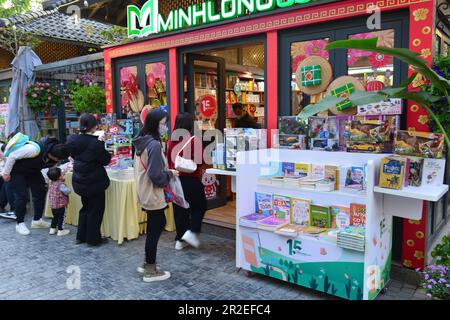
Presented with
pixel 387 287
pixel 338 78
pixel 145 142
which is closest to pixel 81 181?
pixel 145 142

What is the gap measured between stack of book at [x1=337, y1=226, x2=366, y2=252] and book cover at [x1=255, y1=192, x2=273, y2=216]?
927 millimetres

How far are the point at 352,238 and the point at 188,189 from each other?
227 cm

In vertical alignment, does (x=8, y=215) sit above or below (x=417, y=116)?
below

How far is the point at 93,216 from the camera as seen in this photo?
16.9ft

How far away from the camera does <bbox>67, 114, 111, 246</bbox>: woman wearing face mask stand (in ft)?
16.1

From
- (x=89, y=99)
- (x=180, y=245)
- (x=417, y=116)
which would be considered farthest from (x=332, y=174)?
(x=89, y=99)

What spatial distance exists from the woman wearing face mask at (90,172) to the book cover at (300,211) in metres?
2.59

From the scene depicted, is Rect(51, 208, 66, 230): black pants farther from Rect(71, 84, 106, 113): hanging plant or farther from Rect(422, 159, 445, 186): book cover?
Rect(422, 159, 445, 186): book cover

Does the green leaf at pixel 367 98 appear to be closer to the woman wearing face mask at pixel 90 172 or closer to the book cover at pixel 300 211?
the book cover at pixel 300 211

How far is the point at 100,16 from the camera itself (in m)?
7.50

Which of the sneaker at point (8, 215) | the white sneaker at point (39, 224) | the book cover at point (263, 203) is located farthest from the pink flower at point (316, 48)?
the sneaker at point (8, 215)

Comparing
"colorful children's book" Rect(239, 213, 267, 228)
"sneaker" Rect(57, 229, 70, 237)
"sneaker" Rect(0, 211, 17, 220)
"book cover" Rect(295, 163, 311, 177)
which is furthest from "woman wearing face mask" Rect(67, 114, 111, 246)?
"book cover" Rect(295, 163, 311, 177)

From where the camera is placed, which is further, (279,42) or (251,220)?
(279,42)

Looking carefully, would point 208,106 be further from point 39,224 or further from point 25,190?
point 39,224
